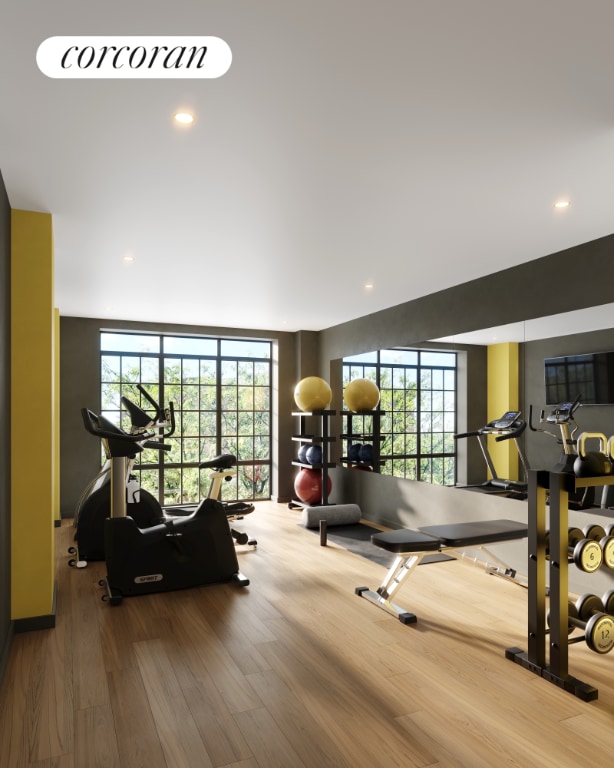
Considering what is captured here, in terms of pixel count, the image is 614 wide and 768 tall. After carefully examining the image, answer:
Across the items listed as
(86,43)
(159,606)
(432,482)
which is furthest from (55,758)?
(432,482)

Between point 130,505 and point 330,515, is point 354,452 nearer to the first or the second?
point 330,515

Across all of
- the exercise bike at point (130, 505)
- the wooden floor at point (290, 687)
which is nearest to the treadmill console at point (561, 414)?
the wooden floor at point (290, 687)

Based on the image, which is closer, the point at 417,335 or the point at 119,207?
the point at 119,207

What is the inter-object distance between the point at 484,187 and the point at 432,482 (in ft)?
10.8

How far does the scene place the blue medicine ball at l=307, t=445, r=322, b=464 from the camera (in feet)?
22.2

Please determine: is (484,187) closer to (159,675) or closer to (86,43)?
(86,43)

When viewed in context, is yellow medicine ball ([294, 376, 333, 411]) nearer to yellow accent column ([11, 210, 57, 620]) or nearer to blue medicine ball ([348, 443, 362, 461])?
blue medicine ball ([348, 443, 362, 461])

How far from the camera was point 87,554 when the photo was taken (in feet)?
15.8

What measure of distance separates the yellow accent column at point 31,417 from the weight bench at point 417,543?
78.8 inches

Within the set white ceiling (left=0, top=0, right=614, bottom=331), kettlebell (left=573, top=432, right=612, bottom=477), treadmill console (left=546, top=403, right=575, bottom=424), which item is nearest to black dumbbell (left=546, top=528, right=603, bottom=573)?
kettlebell (left=573, top=432, right=612, bottom=477)

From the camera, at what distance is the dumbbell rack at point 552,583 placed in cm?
262

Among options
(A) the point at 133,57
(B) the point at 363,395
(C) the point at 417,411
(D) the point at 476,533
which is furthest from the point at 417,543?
(B) the point at 363,395

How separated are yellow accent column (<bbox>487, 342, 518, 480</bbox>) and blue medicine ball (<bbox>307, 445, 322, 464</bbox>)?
2.43 metres

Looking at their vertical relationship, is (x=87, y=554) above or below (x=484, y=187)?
below
